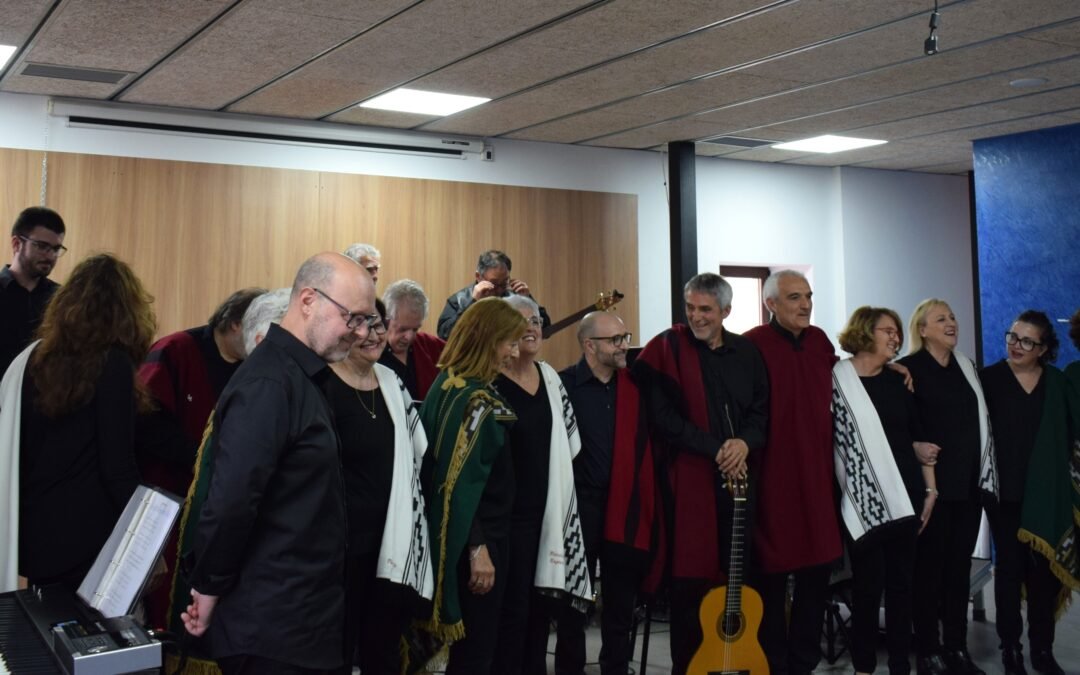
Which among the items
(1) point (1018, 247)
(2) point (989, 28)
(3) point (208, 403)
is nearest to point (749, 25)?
(2) point (989, 28)

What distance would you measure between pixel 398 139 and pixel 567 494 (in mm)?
3631

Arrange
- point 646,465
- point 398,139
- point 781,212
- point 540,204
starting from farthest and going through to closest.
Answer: point 781,212 < point 540,204 < point 398,139 < point 646,465

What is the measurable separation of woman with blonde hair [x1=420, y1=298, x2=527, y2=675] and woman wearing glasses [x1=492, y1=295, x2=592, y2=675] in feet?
0.34

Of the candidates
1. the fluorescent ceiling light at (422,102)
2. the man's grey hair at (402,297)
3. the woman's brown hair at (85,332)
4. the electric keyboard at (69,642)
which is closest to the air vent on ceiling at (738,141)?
the fluorescent ceiling light at (422,102)

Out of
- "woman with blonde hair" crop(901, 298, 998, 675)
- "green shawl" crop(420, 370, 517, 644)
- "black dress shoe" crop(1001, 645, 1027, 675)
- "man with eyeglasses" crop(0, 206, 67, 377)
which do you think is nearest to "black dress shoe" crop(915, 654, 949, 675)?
"woman with blonde hair" crop(901, 298, 998, 675)

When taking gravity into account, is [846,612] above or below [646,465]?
below

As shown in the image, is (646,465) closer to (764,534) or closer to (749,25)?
(764,534)

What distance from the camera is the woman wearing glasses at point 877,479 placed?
3.78 m

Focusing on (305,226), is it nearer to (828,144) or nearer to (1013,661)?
(828,144)

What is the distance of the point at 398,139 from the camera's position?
6340mm

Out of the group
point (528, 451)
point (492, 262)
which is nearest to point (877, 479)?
point (528, 451)

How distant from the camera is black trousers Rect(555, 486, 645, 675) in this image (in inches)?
137

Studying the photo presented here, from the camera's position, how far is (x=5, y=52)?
14.9 ft

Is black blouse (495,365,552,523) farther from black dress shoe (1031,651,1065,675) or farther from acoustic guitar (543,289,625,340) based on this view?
black dress shoe (1031,651,1065,675)
